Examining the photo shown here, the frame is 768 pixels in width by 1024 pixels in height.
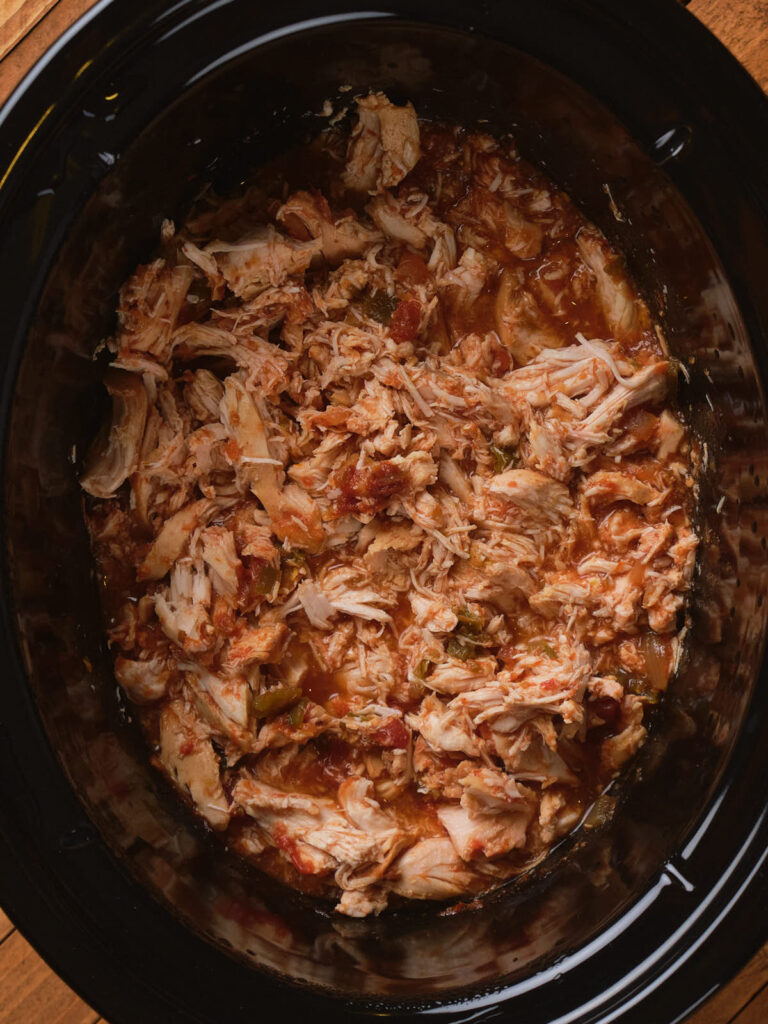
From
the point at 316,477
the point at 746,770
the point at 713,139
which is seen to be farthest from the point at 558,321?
the point at 746,770

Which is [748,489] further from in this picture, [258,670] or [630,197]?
[258,670]

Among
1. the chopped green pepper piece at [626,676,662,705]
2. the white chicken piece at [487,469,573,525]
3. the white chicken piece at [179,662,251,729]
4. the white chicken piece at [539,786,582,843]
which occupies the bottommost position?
the white chicken piece at [539,786,582,843]

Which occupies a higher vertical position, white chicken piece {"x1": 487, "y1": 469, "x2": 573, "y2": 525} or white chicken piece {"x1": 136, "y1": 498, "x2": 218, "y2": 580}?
white chicken piece {"x1": 136, "y1": 498, "x2": 218, "y2": 580}

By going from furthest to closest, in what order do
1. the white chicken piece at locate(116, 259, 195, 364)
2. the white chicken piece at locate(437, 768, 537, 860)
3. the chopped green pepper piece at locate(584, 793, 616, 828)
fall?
the chopped green pepper piece at locate(584, 793, 616, 828), the white chicken piece at locate(437, 768, 537, 860), the white chicken piece at locate(116, 259, 195, 364)

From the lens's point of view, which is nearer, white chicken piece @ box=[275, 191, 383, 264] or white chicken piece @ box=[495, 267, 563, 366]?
white chicken piece @ box=[275, 191, 383, 264]

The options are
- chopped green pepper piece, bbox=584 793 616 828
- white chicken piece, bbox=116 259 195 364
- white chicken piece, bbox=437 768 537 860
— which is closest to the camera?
white chicken piece, bbox=116 259 195 364

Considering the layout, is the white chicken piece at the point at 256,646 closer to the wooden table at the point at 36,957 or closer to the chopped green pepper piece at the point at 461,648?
the chopped green pepper piece at the point at 461,648

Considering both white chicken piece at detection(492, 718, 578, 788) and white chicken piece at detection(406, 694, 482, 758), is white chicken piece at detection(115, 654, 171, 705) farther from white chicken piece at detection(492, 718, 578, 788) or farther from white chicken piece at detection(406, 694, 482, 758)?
white chicken piece at detection(492, 718, 578, 788)

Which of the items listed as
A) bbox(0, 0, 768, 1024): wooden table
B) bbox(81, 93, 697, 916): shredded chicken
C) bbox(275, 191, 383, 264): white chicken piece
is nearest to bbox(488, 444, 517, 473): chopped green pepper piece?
bbox(81, 93, 697, 916): shredded chicken

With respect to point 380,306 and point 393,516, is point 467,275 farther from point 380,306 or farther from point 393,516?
point 393,516
